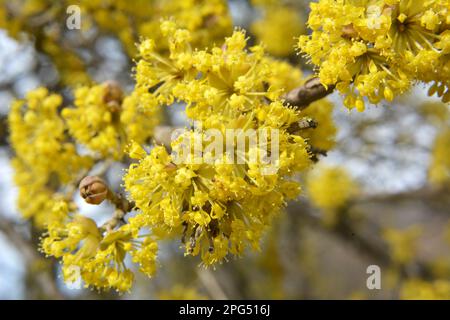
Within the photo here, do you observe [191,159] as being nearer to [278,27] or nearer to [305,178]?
[305,178]

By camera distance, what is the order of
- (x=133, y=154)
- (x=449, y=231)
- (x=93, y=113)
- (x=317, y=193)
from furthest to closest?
(x=449, y=231)
(x=317, y=193)
(x=93, y=113)
(x=133, y=154)

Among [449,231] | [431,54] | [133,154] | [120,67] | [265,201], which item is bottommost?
[265,201]

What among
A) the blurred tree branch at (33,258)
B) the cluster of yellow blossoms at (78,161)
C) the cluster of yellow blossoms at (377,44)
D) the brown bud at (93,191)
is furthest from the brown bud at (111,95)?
the blurred tree branch at (33,258)

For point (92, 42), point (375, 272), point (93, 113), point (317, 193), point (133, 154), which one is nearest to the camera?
point (133, 154)

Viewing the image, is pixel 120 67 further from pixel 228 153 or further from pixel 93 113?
pixel 228 153

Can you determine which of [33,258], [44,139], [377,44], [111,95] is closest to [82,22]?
[44,139]

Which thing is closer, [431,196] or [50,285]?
[50,285]

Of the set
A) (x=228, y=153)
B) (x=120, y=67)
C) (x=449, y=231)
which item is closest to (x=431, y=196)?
(x=449, y=231)

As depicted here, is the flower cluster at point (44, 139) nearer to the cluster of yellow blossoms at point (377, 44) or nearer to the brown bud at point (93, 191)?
the brown bud at point (93, 191)
